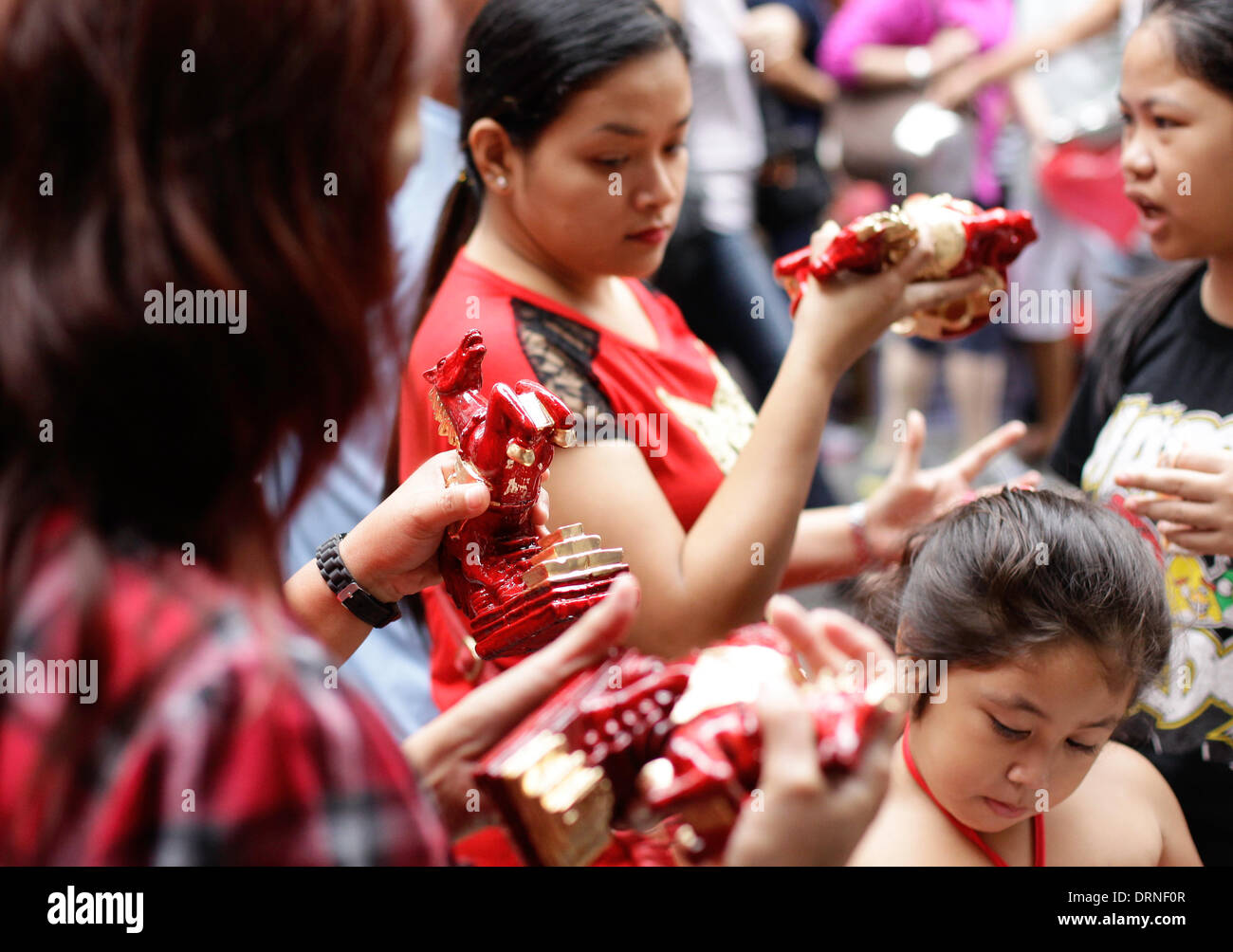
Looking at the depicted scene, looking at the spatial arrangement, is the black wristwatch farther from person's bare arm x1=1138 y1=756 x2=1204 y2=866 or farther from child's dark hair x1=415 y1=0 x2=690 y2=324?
person's bare arm x1=1138 y1=756 x2=1204 y2=866

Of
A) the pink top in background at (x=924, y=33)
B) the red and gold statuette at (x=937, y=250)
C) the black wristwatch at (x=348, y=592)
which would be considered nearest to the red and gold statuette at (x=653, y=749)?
the black wristwatch at (x=348, y=592)

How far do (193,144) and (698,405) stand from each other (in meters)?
0.85

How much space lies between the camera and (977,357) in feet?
13.5

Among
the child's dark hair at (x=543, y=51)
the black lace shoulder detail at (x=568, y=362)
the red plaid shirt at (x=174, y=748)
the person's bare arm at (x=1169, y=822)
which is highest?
the child's dark hair at (x=543, y=51)

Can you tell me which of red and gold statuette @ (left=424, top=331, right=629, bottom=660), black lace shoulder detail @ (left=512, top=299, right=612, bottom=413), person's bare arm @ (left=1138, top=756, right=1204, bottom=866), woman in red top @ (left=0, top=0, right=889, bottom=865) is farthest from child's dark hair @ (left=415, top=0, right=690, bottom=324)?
person's bare arm @ (left=1138, top=756, right=1204, bottom=866)

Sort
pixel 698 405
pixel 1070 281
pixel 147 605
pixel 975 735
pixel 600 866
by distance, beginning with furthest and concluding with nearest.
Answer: pixel 1070 281 → pixel 698 405 → pixel 975 735 → pixel 600 866 → pixel 147 605

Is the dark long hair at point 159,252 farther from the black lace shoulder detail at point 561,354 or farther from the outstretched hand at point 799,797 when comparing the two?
the black lace shoulder detail at point 561,354

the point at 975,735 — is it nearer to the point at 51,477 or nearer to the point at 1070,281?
the point at 51,477

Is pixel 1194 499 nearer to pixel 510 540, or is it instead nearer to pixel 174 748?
pixel 510 540

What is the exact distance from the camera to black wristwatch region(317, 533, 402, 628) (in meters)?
1.18

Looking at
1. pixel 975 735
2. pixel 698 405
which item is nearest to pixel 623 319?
pixel 698 405

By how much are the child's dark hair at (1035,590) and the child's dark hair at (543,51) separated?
668 millimetres

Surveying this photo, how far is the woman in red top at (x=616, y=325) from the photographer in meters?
1.31

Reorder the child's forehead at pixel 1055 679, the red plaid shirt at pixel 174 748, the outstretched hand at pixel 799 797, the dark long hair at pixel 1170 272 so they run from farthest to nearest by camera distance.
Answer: the dark long hair at pixel 1170 272
the child's forehead at pixel 1055 679
the outstretched hand at pixel 799 797
the red plaid shirt at pixel 174 748
